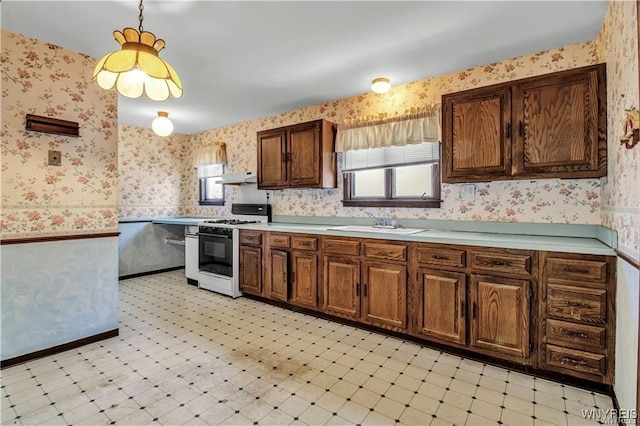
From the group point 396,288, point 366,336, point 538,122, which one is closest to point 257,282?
point 366,336

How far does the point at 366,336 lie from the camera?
2.88m

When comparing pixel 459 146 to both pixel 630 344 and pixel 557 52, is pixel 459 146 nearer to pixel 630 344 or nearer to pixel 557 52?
pixel 557 52

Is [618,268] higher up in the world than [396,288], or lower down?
higher up

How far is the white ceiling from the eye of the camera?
2.03 metres

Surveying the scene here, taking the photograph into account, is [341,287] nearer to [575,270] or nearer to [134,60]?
[575,270]

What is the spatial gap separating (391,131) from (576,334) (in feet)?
7.39

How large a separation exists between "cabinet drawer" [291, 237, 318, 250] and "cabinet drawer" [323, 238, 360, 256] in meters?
0.13

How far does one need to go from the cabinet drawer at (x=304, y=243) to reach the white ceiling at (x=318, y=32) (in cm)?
163

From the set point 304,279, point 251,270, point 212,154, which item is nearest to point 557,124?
point 304,279

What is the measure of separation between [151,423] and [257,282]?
2108 mm

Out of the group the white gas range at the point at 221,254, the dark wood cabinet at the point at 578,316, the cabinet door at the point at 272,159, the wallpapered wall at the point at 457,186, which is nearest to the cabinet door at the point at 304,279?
the wallpapered wall at the point at 457,186

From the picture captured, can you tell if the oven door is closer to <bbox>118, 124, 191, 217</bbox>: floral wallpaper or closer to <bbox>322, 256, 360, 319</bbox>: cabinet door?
<bbox>322, 256, 360, 319</bbox>: cabinet door

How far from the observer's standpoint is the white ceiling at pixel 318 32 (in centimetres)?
203

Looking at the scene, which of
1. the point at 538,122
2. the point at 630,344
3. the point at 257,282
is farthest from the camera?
the point at 257,282
